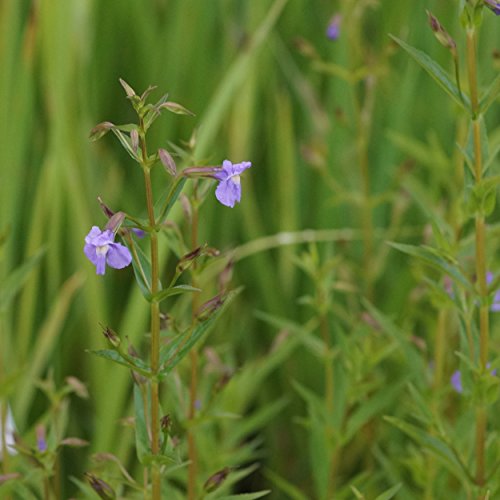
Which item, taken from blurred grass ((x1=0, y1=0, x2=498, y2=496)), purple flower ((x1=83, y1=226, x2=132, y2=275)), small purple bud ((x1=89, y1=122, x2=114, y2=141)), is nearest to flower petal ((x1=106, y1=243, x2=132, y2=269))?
purple flower ((x1=83, y1=226, x2=132, y2=275))

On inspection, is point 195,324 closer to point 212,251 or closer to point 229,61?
point 212,251

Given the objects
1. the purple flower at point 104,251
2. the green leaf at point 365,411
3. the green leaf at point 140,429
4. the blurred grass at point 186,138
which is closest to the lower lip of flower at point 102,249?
the purple flower at point 104,251

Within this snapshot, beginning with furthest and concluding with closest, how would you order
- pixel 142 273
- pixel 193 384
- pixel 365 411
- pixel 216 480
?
pixel 365 411 < pixel 193 384 < pixel 216 480 < pixel 142 273

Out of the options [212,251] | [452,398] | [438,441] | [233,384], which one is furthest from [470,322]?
[452,398]

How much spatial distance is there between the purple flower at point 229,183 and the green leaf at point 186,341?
0.10m

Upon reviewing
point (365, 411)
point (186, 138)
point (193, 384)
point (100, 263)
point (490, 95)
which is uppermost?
point (490, 95)

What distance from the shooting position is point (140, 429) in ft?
3.06

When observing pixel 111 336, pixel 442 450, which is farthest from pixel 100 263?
pixel 442 450

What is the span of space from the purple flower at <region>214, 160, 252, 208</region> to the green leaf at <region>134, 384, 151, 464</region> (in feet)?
0.83

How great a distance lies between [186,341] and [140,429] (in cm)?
11

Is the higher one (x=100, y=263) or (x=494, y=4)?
(x=494, y=4)

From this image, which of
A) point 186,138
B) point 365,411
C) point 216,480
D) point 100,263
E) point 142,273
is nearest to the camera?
point 100,263

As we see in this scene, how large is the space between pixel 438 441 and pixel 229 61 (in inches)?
46.4

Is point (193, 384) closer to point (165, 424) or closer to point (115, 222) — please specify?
point (165, 424)
